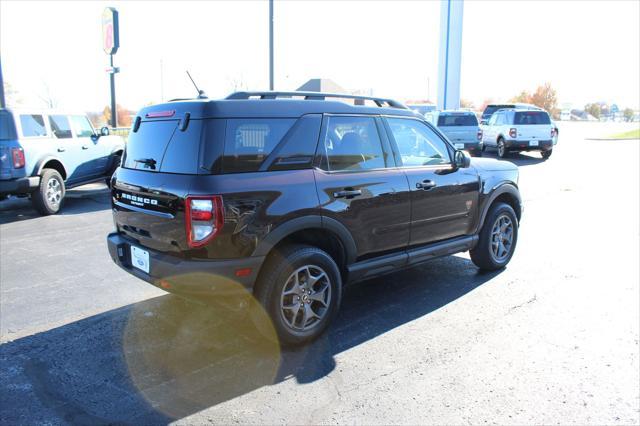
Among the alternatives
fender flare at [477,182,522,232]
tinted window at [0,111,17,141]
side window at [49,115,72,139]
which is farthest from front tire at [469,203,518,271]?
side window at [49,115,72,139]

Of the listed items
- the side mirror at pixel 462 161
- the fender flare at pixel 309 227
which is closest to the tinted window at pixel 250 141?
the fender flare at pixel 309 227

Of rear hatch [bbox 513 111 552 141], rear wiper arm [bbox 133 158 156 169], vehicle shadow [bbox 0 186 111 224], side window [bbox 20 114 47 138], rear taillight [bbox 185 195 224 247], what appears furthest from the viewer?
rear hatch [bbox 513 111 552 141]

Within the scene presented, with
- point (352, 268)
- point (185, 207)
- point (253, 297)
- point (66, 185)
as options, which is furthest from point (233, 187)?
point (66, 185)

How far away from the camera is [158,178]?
144 inches

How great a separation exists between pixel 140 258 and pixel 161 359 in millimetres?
766

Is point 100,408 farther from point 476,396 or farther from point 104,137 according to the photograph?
point 104,137

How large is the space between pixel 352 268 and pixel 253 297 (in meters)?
0.96

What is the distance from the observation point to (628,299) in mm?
4879

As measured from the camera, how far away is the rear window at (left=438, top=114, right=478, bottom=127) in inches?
675

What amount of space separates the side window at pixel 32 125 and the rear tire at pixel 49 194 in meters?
0.70

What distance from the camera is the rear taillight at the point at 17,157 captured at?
8547 millimetres

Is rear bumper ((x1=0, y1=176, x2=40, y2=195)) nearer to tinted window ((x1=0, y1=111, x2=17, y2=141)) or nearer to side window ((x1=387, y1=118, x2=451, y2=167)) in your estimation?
tinted window ((x1=0, y1=111, x2=17, y2=141))

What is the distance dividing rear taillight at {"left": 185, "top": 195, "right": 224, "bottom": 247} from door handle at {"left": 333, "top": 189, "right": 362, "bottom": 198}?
1.03 meters

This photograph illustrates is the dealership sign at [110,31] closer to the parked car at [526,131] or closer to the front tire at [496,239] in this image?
the parked car at [526,131]
